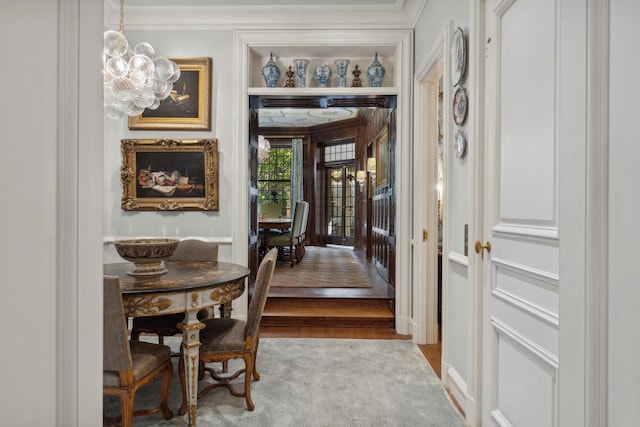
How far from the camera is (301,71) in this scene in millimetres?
3758

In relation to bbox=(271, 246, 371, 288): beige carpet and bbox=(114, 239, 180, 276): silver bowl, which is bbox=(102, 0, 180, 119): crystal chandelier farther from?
bbox=(271, 246, 371, 288): beige carpet

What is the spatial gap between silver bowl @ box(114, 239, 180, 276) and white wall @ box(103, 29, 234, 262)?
145cm

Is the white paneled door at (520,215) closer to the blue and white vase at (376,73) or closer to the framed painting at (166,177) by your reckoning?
the blue and white vase at (376,73)

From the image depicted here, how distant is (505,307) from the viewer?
1.62 metres

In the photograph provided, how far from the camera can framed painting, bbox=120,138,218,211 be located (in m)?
3.61

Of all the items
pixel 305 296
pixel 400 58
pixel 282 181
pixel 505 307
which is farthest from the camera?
pixel 282 181
